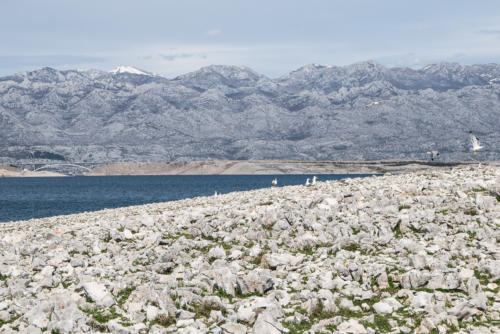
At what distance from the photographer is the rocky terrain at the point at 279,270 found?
1487 centimetres

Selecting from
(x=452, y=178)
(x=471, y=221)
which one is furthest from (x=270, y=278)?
(x=452, y=178)

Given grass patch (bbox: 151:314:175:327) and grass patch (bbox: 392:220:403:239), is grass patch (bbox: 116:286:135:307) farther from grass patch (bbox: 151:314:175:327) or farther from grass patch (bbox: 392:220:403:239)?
grass patch (bbox: 392:220:403:239)

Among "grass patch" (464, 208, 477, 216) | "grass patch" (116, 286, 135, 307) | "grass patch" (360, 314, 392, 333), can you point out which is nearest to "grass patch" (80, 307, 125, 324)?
"grass patch" (116, 286, 135, 307)

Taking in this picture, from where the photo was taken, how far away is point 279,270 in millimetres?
18953

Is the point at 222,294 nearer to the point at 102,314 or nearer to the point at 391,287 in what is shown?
the point at 102,314

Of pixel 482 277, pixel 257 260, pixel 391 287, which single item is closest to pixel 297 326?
pixel 391 287

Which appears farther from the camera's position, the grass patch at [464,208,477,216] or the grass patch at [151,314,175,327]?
the grass patch at [464,208,477,216]

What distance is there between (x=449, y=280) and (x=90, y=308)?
36.1 feet

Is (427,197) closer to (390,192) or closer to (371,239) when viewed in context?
(390,192)

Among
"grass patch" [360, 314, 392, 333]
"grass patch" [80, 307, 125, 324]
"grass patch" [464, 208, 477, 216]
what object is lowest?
"grass patch" [80, 307, 125, 324]

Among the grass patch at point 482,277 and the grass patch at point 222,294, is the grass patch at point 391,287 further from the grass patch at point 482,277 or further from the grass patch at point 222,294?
the grass patch at point 222,294

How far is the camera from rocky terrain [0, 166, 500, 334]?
14867 mm

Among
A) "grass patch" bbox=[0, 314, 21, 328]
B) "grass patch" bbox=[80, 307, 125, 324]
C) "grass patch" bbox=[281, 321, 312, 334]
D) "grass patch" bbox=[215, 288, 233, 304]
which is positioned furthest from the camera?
"grass patch" bbox=[215, 288, 233, 304]

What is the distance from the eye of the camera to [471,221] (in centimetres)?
2223
